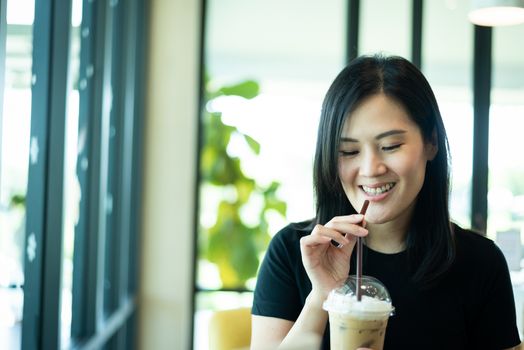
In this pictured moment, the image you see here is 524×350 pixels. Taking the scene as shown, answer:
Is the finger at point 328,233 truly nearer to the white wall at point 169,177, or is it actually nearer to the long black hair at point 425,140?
the long black hair at point 425,140

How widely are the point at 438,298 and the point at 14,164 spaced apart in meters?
1.39

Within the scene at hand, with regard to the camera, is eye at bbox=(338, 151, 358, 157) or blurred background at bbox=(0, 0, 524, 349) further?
blurred background at bbox=(0, 0, 524, 349)

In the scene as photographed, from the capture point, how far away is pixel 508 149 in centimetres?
445

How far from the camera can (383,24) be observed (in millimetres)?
4426

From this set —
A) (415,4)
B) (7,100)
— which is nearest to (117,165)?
(7,100)

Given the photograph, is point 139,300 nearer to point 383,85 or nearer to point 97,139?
point 97,139

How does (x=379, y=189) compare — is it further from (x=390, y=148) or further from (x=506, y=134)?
(x=506, y=134)

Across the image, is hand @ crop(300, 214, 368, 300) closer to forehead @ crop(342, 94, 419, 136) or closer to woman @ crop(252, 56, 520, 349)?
woman @ crop(252, 56, 520, 349)

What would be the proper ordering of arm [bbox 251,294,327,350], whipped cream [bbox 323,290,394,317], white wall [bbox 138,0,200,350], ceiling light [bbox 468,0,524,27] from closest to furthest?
1. whipped cream [bbox 323,290,394,317]
2. arm [bbox 251,294,327,350]
3. ceiling light [bbox 468,0,524,27]
4. white wall [bbox 138,0,200,350]

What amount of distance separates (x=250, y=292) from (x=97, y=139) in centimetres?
174

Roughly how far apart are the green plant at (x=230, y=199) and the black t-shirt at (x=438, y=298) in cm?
272

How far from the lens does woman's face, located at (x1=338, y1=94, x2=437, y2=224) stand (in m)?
1.46

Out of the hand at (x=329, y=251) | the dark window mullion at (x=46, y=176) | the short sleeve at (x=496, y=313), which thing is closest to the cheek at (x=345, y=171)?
the hand at (x=329, y=251)

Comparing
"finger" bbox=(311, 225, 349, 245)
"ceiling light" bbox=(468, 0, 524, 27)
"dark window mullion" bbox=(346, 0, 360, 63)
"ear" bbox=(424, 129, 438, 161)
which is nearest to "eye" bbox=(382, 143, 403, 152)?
"ear" bbox=(424, 129, 438, 161)
